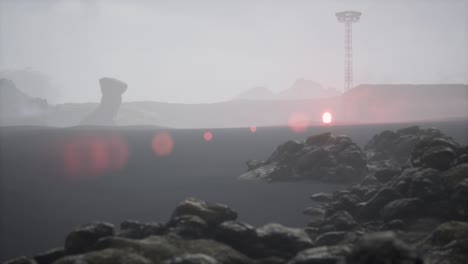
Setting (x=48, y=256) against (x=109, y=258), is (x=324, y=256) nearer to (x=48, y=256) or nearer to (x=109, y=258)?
(x=109, y=258)

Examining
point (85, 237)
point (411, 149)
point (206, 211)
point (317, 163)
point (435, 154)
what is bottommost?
point (85, 237)

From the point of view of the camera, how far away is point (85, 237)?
65.3ft

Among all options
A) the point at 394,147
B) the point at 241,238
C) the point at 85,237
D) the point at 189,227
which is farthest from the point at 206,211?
the point at 394,147

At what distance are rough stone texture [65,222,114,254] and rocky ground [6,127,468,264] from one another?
49mm

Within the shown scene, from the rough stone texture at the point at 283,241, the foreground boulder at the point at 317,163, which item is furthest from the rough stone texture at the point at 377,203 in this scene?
the foreground boulder at the point at 317,163

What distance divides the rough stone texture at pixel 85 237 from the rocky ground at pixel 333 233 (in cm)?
5

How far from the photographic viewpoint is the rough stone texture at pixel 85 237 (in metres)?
19.5

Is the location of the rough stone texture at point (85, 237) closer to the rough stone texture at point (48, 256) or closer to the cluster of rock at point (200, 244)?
the cluster of rock at point (200, 244)

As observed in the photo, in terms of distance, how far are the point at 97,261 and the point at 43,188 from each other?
37.8 meters

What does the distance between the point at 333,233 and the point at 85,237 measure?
14229mm

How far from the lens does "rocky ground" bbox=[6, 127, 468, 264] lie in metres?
16.6

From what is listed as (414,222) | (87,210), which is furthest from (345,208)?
(87,210)

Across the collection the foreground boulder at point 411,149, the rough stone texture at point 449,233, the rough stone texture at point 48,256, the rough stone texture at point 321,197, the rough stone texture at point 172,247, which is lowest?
the rough stone texture at point 321,197

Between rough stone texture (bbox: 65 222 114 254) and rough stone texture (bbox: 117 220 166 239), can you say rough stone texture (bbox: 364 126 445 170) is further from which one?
rough stone texture (bbox: 65 222 114 254)
